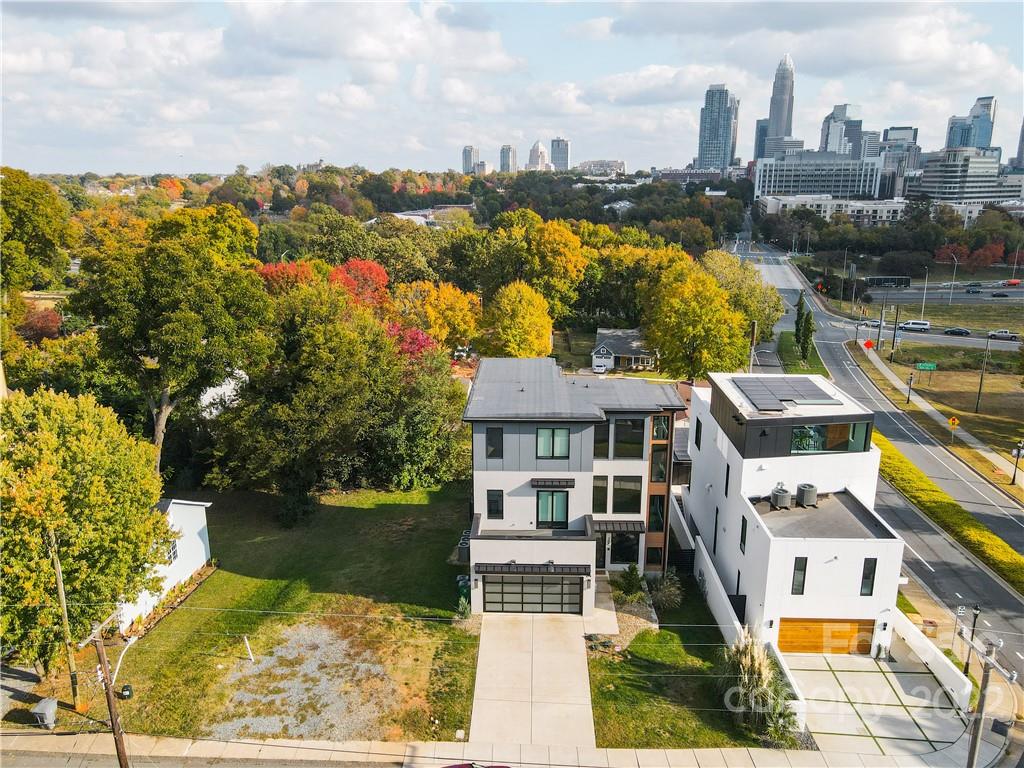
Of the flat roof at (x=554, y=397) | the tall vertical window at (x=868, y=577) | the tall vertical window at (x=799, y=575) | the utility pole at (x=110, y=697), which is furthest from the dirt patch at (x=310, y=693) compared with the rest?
the tall vertical window at (x=868, y=577)

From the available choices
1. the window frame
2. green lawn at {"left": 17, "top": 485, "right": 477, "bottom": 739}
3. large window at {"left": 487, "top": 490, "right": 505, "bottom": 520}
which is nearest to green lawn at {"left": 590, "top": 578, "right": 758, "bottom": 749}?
green lawn at {"left": 17, "top": 485, "right": 477, "bottom": 739}

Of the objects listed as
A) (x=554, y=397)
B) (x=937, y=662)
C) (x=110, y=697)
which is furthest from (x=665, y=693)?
(x=110, y=697)

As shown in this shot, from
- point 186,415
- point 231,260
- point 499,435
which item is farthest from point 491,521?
point 231,260

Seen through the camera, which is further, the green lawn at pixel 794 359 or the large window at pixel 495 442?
the green lawn at pixel 794 359

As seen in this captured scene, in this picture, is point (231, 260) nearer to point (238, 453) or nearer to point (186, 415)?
point (186, 415)

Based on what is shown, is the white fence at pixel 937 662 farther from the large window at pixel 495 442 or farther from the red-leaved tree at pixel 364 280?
the red-leaved tree at pixel 364 280

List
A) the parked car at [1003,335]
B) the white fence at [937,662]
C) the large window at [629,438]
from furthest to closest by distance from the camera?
the parked car at [1003,335] < the large window at [629,438] < the white fence at [937,662]

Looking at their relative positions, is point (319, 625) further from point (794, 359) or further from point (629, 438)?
point (794, 359)
